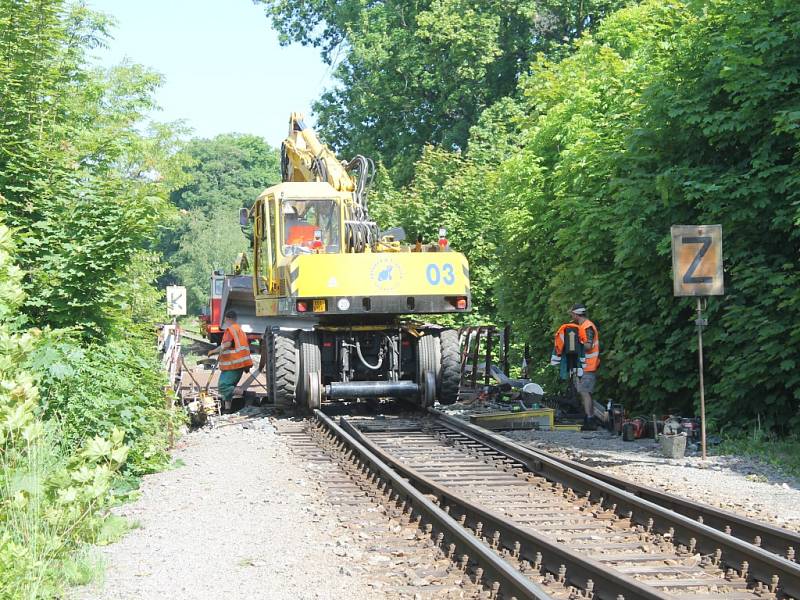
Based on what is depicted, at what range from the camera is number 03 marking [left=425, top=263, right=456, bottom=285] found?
17.1m

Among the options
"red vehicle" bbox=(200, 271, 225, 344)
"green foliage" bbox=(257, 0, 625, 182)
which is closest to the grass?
"red vehicle" bbox=(200, 271, 225, 344)

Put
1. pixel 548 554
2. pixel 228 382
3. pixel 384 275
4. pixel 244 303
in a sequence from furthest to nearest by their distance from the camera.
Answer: pixel 244 303 < pixel 228 382 < pixel 384 275 < pixel 548 554

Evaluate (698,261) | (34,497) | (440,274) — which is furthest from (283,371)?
(34,497)

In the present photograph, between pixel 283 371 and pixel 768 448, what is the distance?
24.8ft

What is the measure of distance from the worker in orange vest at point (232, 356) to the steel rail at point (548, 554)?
8.06 metres

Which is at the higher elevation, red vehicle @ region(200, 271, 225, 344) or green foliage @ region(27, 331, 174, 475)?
red vehicle @ region(200, 271, 225, 344)

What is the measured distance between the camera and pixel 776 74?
13.4 metres

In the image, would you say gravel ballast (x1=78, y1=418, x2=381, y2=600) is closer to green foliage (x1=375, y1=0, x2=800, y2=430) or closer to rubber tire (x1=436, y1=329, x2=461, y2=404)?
rubber tire (x1=436, y1=329, x2=461, y2=404)

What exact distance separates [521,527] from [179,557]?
2533 mm

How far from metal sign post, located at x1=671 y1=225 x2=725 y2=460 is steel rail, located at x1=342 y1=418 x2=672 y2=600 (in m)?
4.10

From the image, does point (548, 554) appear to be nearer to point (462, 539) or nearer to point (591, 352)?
point (462, 539)

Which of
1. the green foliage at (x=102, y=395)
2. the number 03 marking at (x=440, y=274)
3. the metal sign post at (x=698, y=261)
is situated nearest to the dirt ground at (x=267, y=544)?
the green foliage at (x=102, y=395)

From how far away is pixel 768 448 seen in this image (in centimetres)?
1276

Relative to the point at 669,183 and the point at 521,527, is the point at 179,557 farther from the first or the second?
the point at 669,183
